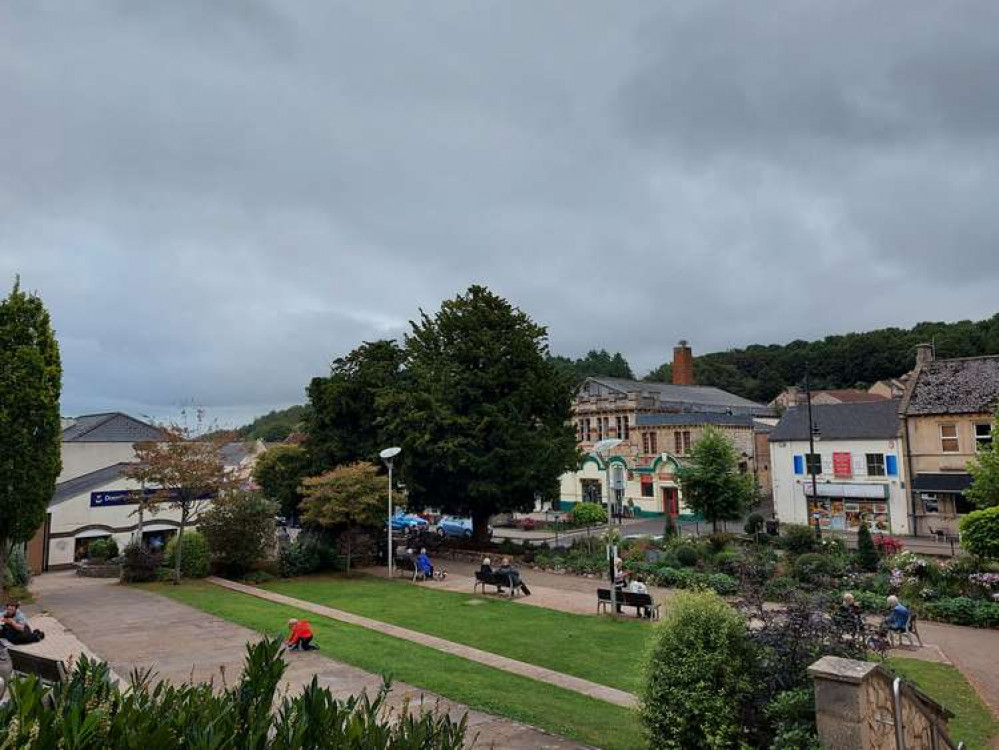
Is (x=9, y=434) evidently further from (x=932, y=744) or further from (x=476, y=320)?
(x=932, y=744)

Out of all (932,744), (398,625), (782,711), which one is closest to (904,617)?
(932,744)

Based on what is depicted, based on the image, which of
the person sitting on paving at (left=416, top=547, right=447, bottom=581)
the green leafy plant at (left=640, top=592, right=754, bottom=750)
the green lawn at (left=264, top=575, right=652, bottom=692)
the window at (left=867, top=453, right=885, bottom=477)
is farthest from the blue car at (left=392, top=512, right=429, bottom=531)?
the green leafy plant at (left=640, top=592, right=754, bottom=750)

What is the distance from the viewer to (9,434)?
18094 mm

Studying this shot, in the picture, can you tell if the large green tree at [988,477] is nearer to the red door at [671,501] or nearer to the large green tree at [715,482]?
the large green tree at [715,482]

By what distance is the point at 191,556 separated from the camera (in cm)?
2370

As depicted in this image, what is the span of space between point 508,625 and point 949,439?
102 ft

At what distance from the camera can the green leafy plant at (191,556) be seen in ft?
77.6

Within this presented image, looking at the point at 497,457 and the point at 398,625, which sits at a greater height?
the point at 497,457

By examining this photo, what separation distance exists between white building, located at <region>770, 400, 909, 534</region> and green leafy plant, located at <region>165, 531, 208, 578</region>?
102 feet

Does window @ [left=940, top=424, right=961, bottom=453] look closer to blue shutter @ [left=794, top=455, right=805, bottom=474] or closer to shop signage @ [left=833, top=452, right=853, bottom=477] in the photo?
shop signage @ [left=833, top=452, right=853, bottom=477]

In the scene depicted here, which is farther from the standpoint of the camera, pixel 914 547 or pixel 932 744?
pixel 914 547

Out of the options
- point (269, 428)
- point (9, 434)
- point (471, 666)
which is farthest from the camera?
point (269, 428)

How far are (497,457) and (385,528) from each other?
587cm

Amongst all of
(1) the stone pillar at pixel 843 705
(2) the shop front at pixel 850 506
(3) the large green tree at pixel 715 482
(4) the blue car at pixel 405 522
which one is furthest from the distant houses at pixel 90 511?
(2) the shop front at pixel 850 506
